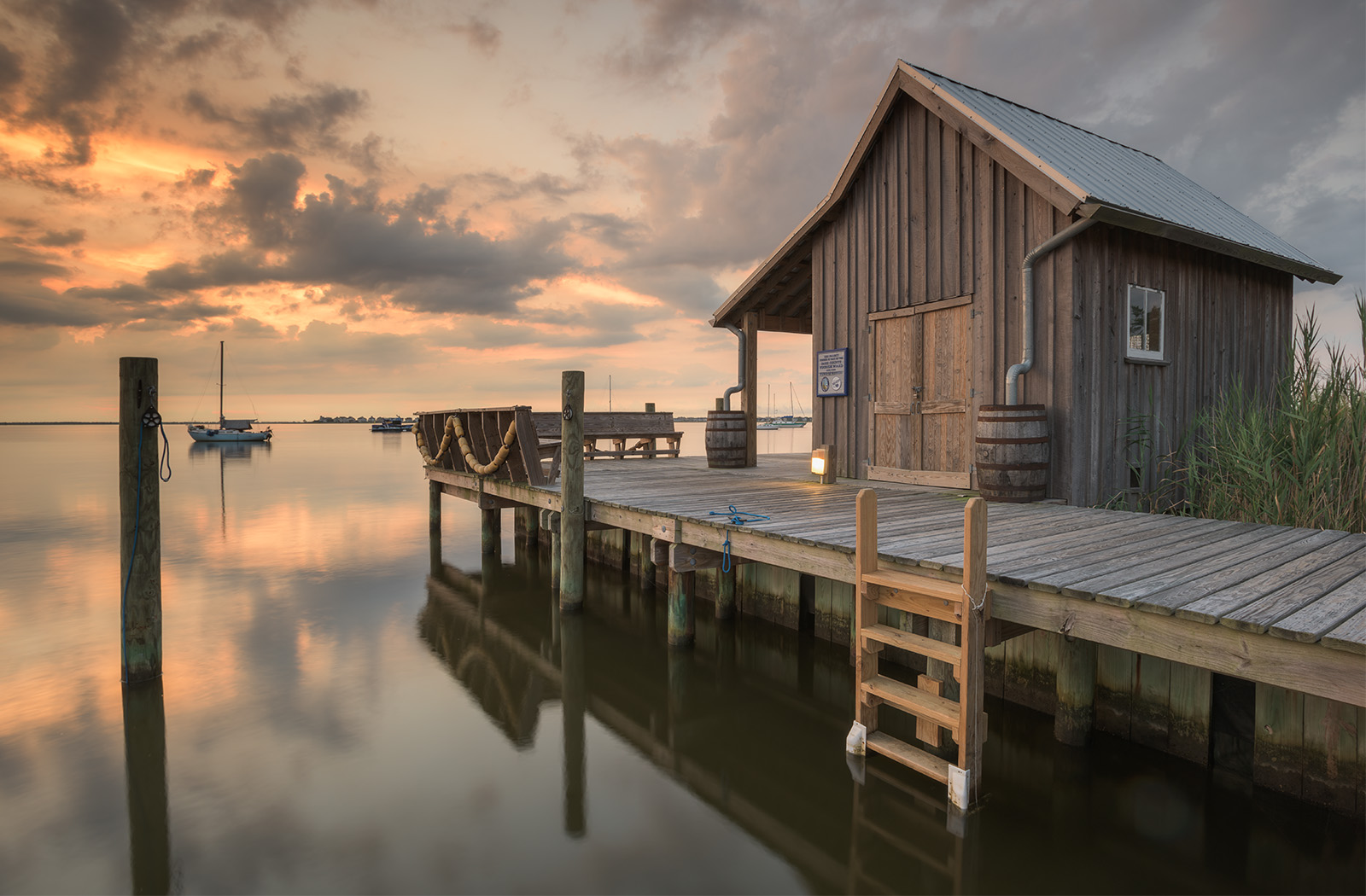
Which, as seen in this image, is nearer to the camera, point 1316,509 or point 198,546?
point 1316,509

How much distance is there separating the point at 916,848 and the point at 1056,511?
3705 mm

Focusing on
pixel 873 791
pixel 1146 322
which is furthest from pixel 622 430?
pixel 873 791

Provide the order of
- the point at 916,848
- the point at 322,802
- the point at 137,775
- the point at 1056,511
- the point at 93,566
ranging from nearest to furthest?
1. the point at 916,848
2. the point at 322,802
3. the point at 137,775
4. the point at 1056,511
5. the point at 93,566

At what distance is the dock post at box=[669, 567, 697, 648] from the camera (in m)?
6.75

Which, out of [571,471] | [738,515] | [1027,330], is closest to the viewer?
[738,515]

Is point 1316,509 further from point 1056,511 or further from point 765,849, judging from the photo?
point 765,849

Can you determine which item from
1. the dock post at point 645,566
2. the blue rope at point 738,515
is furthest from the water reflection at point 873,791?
the dock post at point 645,566

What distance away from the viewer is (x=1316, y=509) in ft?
18.0

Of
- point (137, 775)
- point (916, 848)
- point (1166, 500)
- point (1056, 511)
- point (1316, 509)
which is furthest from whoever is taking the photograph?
point (1166, 500)

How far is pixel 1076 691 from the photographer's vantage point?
14.5ft

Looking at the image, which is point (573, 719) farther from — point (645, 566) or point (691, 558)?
point (645, 566)

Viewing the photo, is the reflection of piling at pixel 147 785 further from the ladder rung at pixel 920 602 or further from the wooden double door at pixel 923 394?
the wooden double door at pixel 923 394

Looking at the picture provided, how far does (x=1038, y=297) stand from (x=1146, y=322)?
1.46 meters

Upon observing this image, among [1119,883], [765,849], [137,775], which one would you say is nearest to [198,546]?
[137,775]
